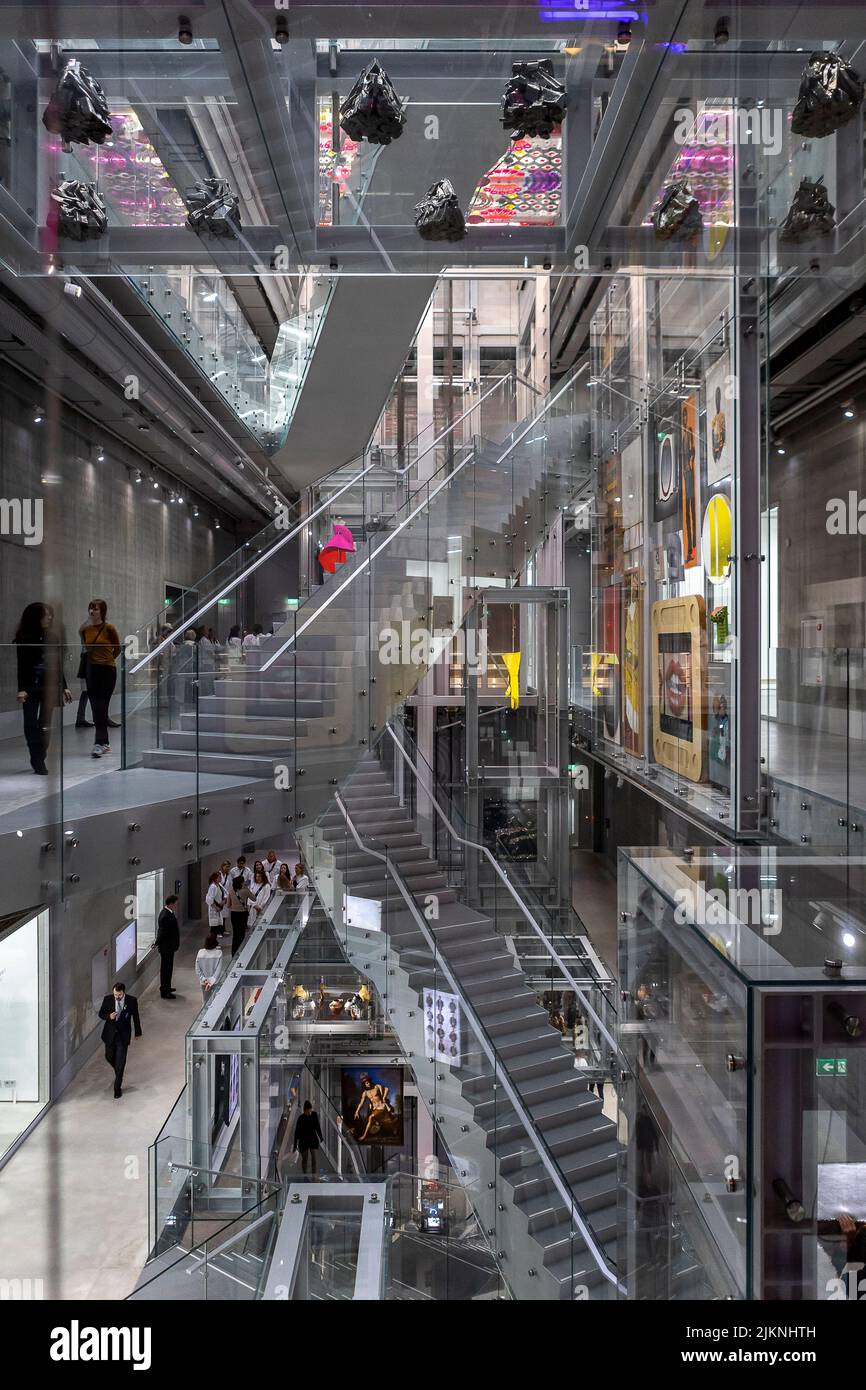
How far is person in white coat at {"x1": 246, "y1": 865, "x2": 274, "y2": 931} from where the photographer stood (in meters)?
11.1

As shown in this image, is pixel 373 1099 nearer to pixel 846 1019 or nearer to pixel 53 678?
pixel 53 678

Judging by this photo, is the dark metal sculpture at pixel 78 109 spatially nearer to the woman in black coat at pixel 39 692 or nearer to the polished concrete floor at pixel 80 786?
the woman in black coat at pixel 39 692

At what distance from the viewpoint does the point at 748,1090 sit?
1.55m

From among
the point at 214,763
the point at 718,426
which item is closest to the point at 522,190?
the point at 718,426

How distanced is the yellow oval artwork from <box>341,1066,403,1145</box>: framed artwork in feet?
21.9

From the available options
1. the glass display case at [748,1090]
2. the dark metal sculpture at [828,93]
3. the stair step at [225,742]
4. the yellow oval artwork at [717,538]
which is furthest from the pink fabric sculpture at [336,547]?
the glass display case at [748,1090]

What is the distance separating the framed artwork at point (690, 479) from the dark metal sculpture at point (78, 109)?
12.3 feet

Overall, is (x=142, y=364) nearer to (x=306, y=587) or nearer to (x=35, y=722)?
(x=306, y=587)

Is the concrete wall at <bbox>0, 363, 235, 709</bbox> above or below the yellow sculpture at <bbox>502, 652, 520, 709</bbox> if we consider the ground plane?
above

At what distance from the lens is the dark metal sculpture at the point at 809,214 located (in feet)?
13.0

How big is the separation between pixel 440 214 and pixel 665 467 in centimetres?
315

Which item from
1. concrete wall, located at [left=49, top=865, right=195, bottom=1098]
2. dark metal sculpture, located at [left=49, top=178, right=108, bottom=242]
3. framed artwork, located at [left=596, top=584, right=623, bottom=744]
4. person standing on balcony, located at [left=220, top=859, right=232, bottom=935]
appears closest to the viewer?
dark metal sculpture, located at [left=49, top=178, right=108, bottom=242]

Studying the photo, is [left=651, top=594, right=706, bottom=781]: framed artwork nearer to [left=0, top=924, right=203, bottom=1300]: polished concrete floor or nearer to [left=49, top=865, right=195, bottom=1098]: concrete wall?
[left=0, top=924, right=203, bottom=1300]: polished concrete floor

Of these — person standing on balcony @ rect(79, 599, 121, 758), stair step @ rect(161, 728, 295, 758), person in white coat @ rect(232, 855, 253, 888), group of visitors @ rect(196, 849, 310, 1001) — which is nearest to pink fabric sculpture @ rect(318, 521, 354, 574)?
stair step @ rect(161, 728, 295, 758)
